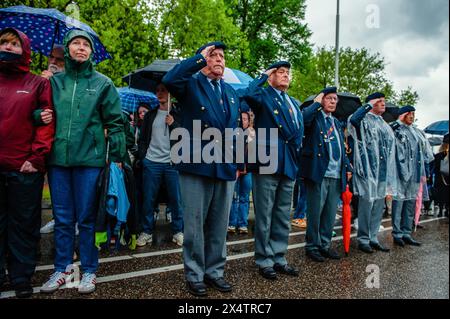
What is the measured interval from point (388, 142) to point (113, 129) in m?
4.36

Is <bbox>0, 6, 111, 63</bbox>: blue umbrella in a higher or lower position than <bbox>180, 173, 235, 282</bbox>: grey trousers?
higher

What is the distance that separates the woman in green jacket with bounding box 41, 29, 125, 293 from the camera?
336 cm

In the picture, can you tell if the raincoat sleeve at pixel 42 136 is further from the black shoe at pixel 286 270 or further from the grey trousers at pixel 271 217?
the black shoe at pixel 286 270

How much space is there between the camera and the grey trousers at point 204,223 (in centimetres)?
351

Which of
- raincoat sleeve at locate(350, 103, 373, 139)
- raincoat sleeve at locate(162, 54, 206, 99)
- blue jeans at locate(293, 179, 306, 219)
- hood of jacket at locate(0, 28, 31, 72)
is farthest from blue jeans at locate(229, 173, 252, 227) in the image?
hood of jacket at locate(0, 28, 31, 72)

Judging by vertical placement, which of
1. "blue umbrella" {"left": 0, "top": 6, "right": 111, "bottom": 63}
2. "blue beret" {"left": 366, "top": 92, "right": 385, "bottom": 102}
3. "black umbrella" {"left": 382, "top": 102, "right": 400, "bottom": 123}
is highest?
"blue umbrella" {"left": 0, "top": 6, "right": 111, "bottom": 63}

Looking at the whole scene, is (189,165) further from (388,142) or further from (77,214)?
(388,142)

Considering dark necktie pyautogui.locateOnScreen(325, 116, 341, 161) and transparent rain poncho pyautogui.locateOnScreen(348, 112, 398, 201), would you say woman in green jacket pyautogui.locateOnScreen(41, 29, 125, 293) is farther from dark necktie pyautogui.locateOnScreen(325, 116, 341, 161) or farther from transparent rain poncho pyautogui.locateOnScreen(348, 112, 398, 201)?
transparent rain poncho pyautogui.locateOnScreen(348, 112, 398, 201)

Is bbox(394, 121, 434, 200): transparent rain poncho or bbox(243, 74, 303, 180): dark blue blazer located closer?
bbox(243, 74, 303, 180): dark blue blazer

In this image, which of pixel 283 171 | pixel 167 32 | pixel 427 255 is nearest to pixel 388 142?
pixel 427 255

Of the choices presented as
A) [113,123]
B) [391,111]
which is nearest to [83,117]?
[113,123]

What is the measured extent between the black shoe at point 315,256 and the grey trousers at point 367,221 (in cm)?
108

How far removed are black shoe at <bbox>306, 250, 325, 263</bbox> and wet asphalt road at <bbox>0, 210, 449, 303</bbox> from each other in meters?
0.12
